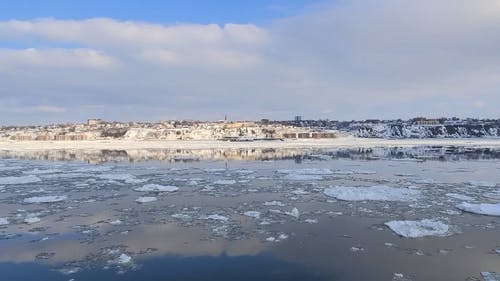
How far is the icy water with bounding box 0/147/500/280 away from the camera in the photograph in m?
6.55

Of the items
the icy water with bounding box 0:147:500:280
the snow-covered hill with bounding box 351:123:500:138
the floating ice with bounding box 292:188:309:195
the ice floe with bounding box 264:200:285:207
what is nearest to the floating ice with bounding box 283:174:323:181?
the icy water with bounding box 0:147:500:280

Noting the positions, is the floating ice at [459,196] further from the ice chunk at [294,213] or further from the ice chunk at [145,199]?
the ice chunk at [145,199]

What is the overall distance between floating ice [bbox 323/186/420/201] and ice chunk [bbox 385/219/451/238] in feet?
9.60

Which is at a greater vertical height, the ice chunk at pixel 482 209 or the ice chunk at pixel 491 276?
the ice chunk at pixel 482 209

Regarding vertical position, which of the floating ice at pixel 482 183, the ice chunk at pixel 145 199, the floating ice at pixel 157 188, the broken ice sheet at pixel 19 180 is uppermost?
the floating ice at pixel 482 183

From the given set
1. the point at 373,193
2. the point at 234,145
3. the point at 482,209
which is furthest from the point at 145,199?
the point at 234,145

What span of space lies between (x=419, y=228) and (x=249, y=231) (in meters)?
3.09

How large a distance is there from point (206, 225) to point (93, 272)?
10.1ft

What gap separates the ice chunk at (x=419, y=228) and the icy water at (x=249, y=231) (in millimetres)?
18

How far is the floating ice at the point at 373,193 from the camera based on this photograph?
12.3 meters

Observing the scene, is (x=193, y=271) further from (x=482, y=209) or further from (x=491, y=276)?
(x=482, y=209)

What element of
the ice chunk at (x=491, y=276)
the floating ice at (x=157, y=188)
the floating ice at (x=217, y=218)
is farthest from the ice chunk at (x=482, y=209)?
the floating ice at (x=157, y=188)

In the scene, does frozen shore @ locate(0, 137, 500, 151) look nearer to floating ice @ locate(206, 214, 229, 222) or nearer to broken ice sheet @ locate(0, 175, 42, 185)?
broken ice sheet @ locate(0, 175, 42, 185)

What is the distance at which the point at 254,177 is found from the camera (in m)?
17.7
